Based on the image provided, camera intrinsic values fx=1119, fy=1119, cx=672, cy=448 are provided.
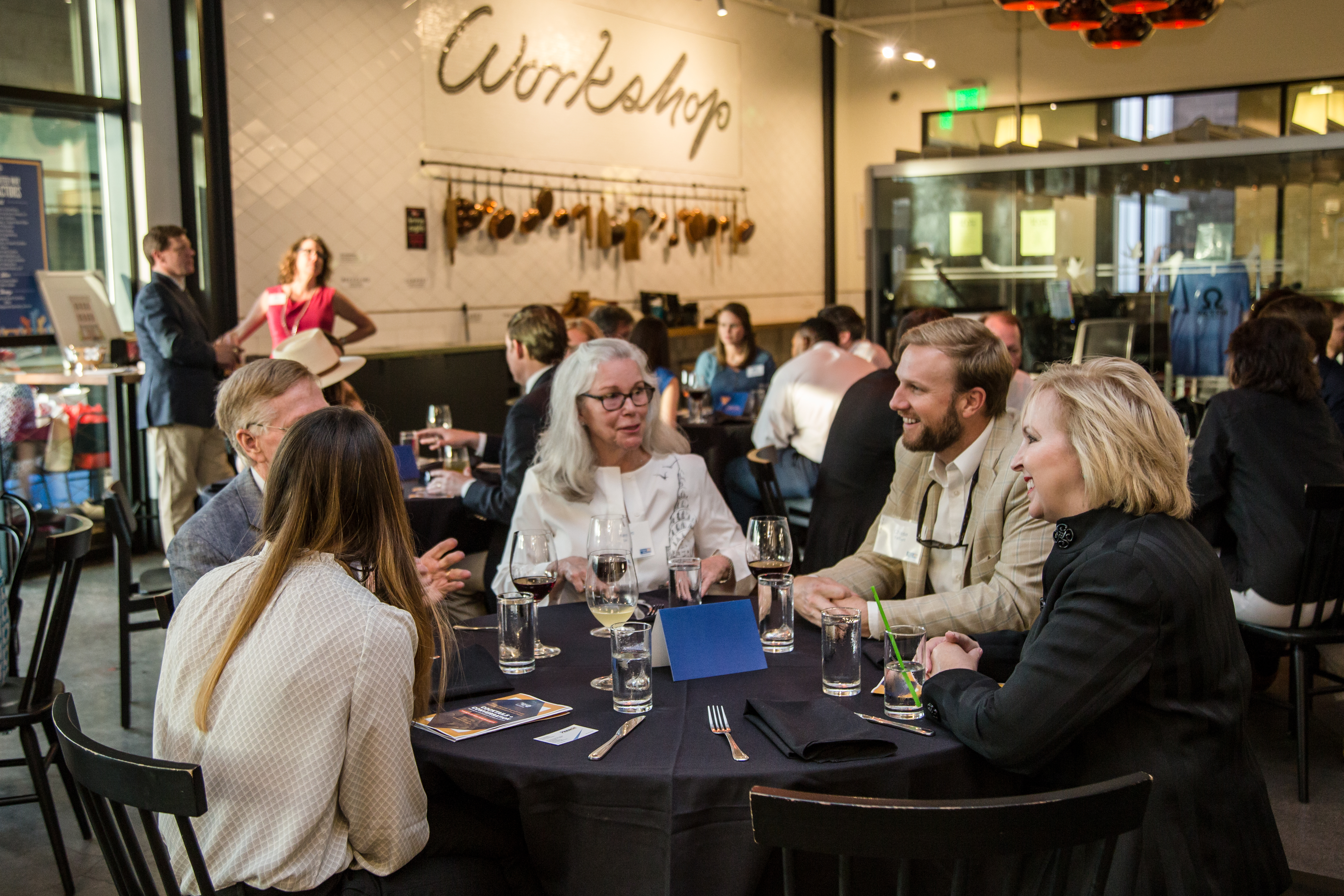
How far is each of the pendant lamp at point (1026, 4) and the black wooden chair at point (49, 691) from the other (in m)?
5.12

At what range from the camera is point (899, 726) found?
188 cm

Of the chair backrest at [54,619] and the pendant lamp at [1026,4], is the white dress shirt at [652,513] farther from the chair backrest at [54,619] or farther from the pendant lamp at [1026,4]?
the pendant lamp at [1026,4]

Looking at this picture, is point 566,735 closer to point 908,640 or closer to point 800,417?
point 908,640

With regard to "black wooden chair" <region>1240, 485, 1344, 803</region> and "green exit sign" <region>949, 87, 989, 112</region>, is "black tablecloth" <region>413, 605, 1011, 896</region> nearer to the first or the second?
"black wooden chair" <region>1240, 485, 1344, 803</region>

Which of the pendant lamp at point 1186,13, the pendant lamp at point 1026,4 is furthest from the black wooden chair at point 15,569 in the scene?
the pendant lamp at point 1186,13

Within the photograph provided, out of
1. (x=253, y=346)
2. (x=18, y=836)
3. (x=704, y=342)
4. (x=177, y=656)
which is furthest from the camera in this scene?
(x=704, y=342)

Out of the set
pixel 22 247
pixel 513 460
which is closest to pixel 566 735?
pixel 513 460

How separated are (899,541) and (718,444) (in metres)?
3.30

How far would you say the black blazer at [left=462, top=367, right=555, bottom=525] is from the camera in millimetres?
3867

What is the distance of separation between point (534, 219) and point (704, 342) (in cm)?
219

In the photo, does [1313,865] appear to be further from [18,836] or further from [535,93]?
[535,93]

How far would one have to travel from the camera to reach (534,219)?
29.5 ft

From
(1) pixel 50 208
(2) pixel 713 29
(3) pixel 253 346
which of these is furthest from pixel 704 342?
(1) pixel 50 208

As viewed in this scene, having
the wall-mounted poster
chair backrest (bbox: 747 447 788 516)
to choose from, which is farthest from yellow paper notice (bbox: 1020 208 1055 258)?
chair backrest (bbox: 747 447 788 516)
